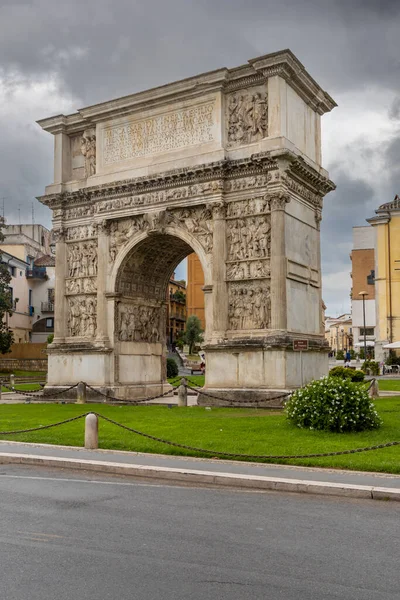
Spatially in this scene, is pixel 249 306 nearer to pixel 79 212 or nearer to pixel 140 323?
pixel 140 323

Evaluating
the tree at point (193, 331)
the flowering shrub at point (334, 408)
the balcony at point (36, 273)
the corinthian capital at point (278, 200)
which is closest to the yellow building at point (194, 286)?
the tree at point (193, 331)

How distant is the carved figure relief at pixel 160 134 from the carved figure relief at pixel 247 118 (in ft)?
2.59

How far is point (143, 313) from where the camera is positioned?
3019 centimetres

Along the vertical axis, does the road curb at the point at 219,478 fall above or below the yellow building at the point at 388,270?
below

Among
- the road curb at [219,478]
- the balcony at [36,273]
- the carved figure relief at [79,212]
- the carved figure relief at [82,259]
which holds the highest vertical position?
the balcony at [36,273]

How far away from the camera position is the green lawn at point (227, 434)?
1274cm

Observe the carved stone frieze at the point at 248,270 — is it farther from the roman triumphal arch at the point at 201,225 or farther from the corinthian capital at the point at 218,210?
the corinthian capital at the point at 218,210

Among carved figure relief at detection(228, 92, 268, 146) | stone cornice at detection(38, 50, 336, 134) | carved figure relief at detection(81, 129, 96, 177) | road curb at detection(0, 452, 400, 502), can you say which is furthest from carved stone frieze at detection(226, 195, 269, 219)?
road curb at detection(0, 452, 400, 502)

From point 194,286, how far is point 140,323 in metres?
54.0

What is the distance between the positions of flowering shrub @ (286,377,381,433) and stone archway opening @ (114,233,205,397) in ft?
40.8

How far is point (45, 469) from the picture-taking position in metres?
12.7

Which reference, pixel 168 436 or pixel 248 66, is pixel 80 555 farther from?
pixel 248 66

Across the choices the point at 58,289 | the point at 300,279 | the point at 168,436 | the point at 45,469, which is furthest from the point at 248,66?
the point at 45,469

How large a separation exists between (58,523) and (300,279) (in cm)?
1863
